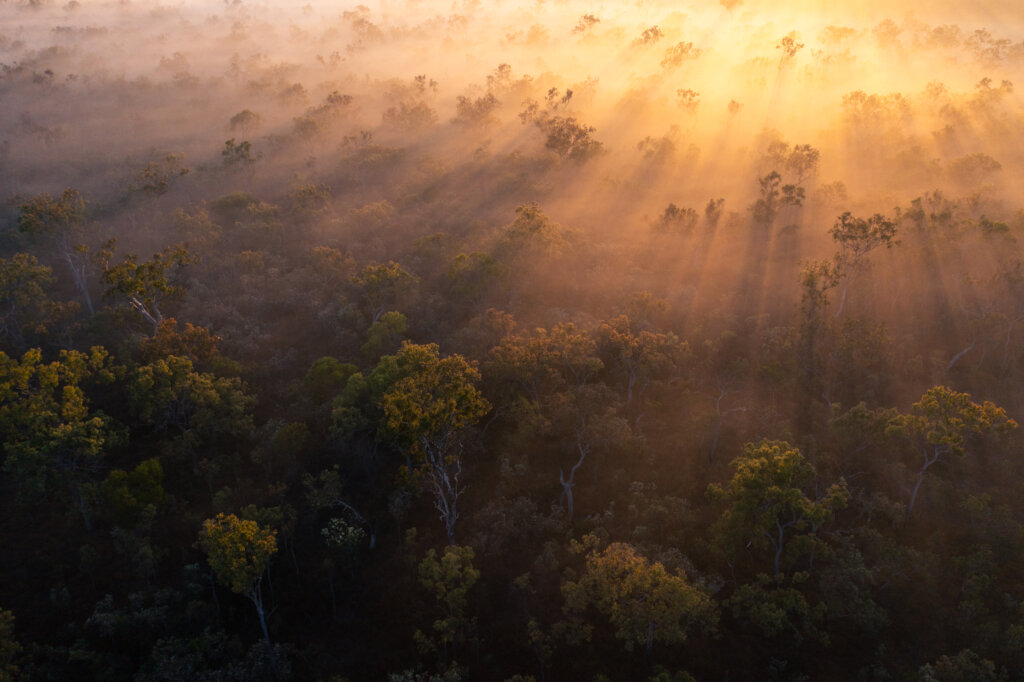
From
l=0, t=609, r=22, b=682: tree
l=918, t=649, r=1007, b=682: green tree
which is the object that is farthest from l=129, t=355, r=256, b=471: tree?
l=918, t=649, r=1007, b=682: green tree

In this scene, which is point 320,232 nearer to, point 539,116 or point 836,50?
point 539,116

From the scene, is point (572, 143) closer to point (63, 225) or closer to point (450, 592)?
point (63, 225)

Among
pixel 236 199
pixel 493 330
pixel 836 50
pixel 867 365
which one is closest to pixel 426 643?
pixel 493 330

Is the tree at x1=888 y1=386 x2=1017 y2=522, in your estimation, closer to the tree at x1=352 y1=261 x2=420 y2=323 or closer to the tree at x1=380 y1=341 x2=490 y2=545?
the tree at x1=380 y1=341 x2=490 y2=545

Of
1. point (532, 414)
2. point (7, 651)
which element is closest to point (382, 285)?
point (532, 414)

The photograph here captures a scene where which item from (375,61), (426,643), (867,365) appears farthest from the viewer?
(375,61)

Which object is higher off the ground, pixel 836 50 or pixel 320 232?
pixel 836 50
